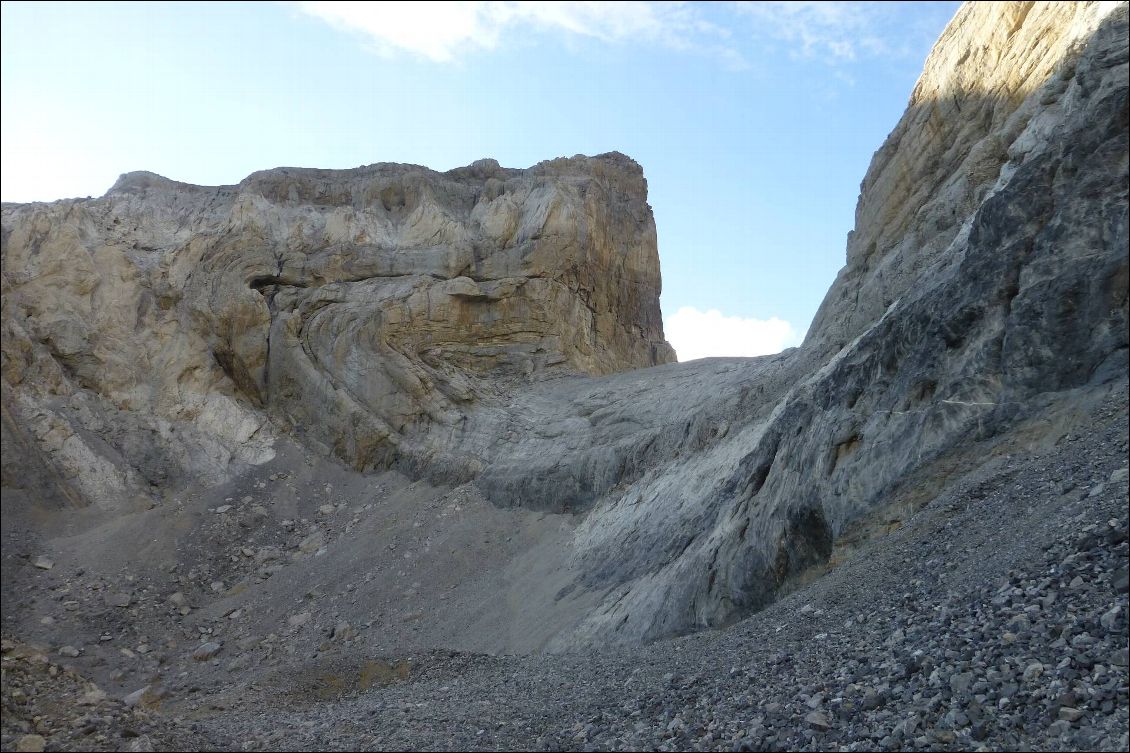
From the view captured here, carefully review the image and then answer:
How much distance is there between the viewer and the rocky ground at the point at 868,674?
702cm

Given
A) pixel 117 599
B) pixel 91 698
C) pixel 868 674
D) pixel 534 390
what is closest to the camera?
pixel 868 674

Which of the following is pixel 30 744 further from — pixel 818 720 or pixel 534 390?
pixel 534 390

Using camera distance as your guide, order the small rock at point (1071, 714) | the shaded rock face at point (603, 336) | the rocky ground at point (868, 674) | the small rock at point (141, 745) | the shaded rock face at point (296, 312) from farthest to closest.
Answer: the shaded rock face at point (296, 312), the shaded rock face at point (603, 336), the small rock at point (141, 745), the rocky ground at point (868, 674), the small rock at point (1071, 714)

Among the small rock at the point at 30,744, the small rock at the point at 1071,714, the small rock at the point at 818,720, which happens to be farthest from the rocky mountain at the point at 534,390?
the small rock at the point at 30,744

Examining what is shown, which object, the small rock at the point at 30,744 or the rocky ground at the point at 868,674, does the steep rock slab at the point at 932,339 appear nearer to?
the rocky ground at the point at 868,674

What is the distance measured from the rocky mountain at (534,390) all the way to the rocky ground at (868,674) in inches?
5.6

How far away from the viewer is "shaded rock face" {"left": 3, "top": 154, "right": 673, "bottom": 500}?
27.0 metres

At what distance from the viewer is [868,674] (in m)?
8.30

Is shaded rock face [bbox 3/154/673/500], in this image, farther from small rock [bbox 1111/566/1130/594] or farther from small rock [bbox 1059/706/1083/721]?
small rock [bbox 1059/706/1083/721]

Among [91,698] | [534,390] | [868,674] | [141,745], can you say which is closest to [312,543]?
[534,390]

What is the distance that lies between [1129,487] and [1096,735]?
130 inches

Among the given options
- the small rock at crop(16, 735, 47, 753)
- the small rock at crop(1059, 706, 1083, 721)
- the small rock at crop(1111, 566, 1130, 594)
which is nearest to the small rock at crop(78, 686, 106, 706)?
the small rock at crop(16, 735, 47, 753)

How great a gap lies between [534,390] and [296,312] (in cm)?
865

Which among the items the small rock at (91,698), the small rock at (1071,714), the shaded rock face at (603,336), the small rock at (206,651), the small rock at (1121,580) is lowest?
the small rock at (206,651)
